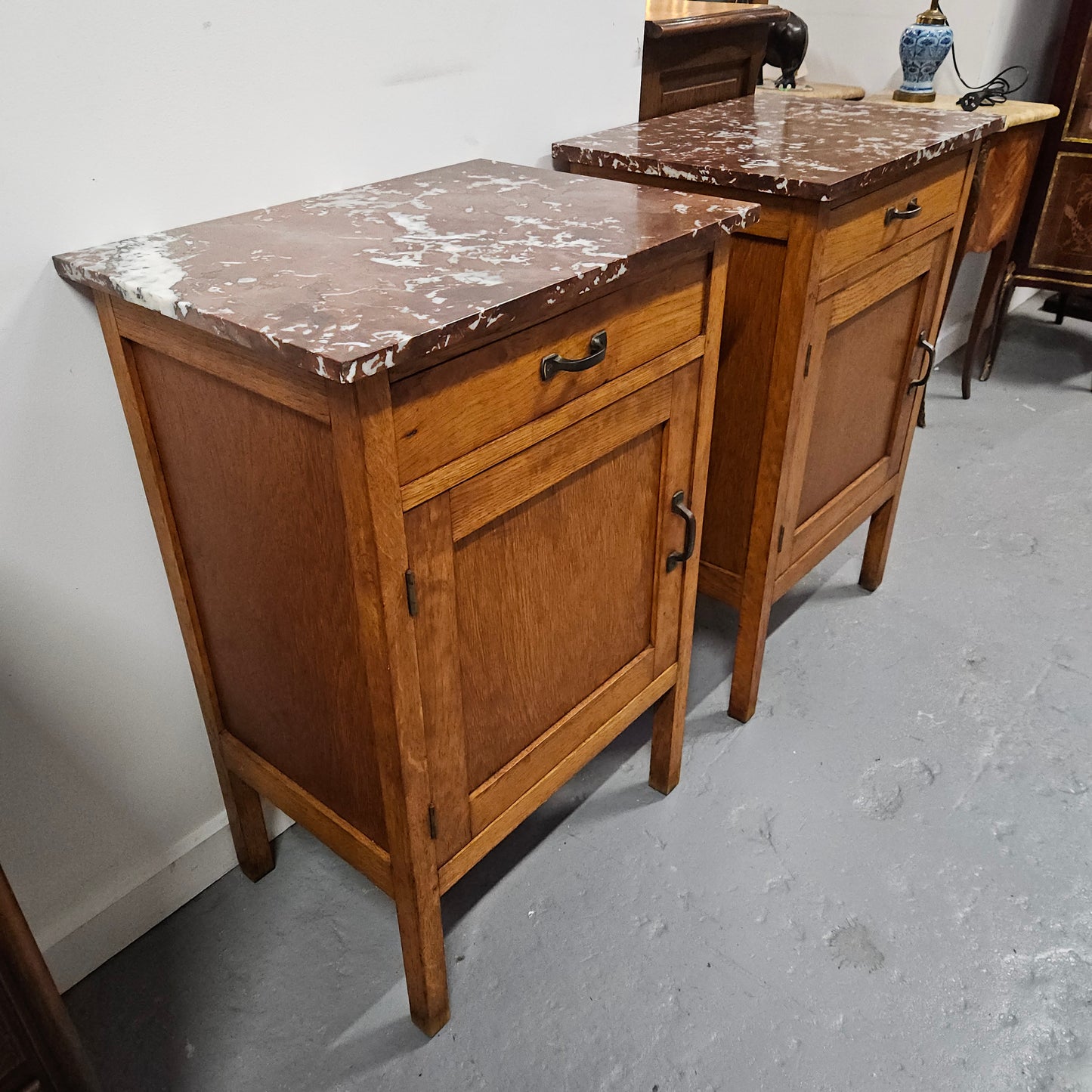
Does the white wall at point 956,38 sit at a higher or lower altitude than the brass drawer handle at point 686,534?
higher

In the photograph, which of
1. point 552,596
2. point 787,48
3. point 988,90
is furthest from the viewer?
point 988,90

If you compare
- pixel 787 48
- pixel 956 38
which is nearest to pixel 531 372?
pixel 787 48

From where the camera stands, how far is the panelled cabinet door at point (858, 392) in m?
1.43

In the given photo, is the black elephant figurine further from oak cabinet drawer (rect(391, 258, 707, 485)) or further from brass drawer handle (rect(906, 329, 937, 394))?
oak cabinet drawer (rect(391, 258, 707, 485))

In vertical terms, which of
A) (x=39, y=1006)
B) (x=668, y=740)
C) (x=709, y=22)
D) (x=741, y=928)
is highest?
(x=709, y=22)

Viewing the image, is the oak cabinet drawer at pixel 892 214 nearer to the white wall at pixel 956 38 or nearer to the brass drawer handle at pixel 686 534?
the brass drawer handle at pixel 686 534

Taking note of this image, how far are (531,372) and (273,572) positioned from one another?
1.12 ft

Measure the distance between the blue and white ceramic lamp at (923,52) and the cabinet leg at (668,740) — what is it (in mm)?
1947

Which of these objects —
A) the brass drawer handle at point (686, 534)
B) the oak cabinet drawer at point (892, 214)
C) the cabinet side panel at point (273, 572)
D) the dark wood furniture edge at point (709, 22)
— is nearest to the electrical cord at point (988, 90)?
the dark wood furniture edge at point (709, 22)

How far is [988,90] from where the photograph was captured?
2.46 meters

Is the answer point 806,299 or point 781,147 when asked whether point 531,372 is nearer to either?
point 806,299

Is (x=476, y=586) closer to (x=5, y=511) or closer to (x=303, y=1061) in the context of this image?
(x=5, y=511)

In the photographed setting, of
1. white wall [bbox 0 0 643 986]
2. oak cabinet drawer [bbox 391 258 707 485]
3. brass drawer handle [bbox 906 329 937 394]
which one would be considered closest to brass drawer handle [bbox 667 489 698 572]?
oak cabinet drawer [bbox 391 258 707 485]

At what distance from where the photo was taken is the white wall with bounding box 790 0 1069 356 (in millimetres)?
2656
